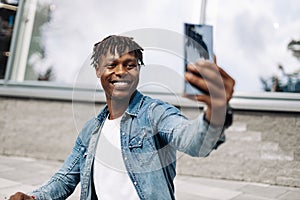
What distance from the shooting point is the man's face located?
1340 millimetres

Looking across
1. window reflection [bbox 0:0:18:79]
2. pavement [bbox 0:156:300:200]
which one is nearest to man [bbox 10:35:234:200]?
pavement [bbox 0:156:300:200]

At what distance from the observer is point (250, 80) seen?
4.94m

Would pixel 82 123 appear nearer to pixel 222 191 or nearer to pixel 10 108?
pixel 222 191

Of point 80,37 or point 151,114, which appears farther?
point 80,37

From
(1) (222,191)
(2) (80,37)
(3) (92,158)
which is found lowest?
(1) (222,191)

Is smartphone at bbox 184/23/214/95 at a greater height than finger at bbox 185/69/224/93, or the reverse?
smartphone at bbox 184/23/214/95

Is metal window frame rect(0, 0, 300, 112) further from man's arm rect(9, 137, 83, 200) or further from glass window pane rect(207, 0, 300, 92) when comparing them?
man's arm rect(9, 137, 83, 200)

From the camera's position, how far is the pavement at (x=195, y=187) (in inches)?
154

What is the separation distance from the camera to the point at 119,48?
138cm

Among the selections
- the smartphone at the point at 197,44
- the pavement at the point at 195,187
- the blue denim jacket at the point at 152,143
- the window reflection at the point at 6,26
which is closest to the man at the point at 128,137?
the blue denim jacket at the point at 152,143

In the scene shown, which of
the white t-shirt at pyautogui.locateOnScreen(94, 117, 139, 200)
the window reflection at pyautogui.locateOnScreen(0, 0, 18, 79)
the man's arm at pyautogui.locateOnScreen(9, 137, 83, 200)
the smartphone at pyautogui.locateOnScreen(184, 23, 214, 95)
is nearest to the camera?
the smartphone at pyautogui.locateOnScreen(184, 23, 214, 95)

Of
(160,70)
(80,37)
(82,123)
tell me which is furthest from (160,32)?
(80,37)

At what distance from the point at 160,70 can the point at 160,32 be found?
0.43ft

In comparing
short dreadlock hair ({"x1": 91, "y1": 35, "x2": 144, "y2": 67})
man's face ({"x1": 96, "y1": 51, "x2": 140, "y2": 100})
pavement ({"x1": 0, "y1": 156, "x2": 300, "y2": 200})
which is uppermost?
short dreadlock hair ({"x1": 91, "y1": 35, "x2": 144, "y2": 67})
